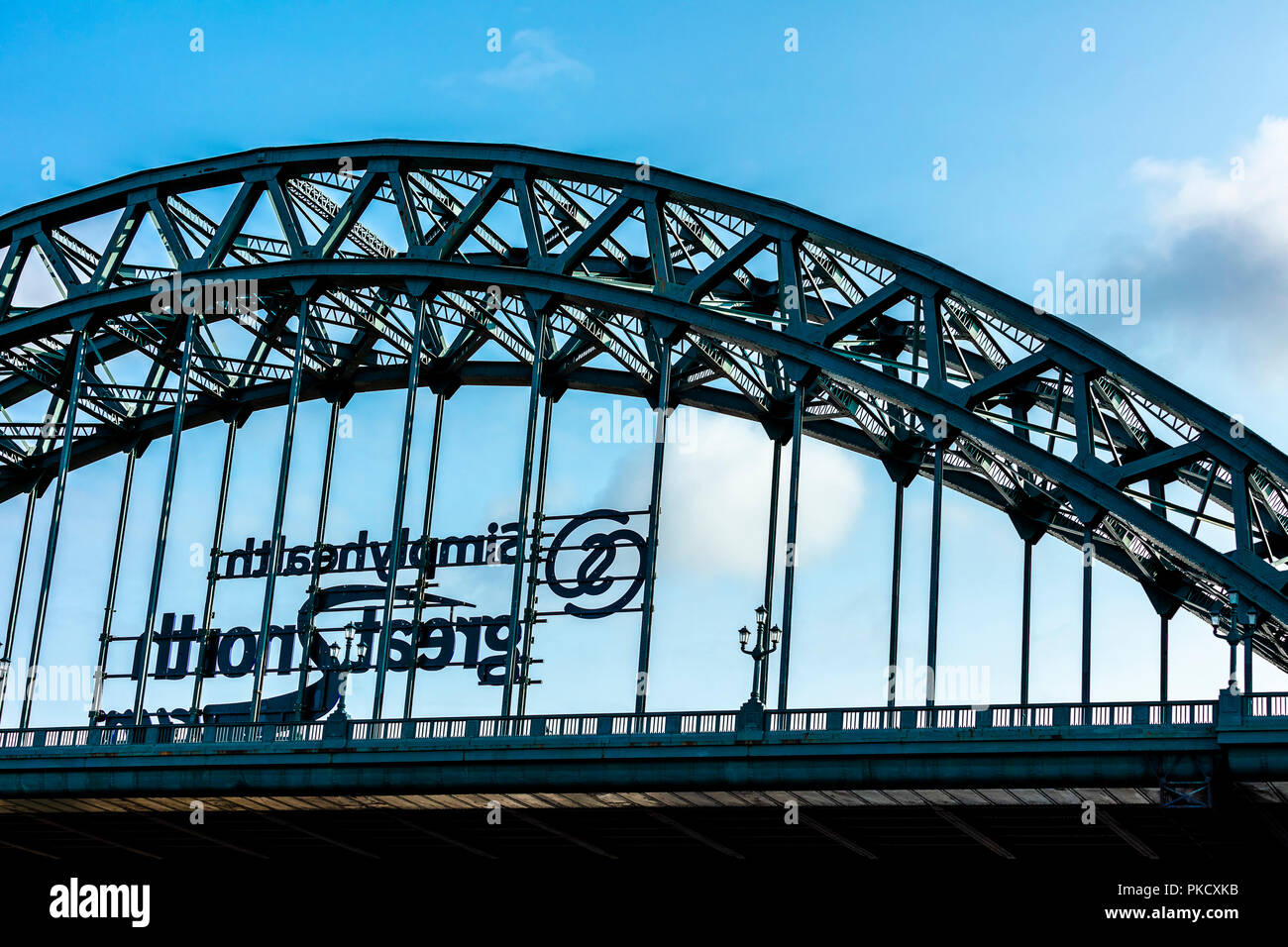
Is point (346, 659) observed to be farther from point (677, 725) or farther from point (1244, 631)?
point (1244, 631)

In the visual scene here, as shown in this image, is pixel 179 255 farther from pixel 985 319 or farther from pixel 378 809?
pixel 985 319

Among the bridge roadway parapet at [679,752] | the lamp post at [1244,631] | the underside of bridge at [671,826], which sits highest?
the lamp post at [1244,631]

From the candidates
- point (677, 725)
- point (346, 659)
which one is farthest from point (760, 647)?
point (346, 659)

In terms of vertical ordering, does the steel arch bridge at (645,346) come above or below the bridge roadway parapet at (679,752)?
above

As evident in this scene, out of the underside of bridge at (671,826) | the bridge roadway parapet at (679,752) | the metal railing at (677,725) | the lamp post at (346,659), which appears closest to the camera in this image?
the bridge roadway parapet at (679,752)

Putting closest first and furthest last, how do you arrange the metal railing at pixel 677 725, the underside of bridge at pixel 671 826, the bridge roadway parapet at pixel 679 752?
the bridge roadway parapet at pixel 679 752 < the metal railing at pixel 677 725 < the underside of bridge at pixel 671 826

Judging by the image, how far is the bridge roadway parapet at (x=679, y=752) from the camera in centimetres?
3541

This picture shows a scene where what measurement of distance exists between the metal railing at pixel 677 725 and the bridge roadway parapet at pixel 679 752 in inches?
1.5

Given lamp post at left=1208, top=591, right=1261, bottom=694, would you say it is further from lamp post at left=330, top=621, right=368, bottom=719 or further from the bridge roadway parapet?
lamp post at left=330, top=621, right=368, bottom=719

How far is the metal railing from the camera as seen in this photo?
1410 inches

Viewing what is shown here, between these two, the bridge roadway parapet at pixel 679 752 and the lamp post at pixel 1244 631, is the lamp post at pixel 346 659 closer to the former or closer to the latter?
the bridge roadway parapet at pixel 679 752

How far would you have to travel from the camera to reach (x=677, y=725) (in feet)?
130

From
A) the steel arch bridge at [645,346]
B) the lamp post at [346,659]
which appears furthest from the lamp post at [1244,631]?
the lamp post at [346,659]

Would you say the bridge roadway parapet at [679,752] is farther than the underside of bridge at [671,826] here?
No
